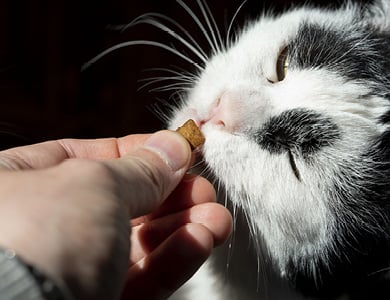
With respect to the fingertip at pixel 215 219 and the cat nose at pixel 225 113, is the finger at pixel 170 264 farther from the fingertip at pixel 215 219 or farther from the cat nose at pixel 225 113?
the cat nose at pixel 225 113

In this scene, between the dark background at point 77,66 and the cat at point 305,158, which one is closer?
the cat at point 305,158

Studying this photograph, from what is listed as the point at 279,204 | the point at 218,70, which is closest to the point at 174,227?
the point at 279,204

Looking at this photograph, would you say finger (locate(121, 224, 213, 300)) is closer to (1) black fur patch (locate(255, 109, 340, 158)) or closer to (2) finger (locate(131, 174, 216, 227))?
(2) finger (locate(131, 174, 216, 227))

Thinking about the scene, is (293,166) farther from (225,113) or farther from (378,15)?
(378,15)

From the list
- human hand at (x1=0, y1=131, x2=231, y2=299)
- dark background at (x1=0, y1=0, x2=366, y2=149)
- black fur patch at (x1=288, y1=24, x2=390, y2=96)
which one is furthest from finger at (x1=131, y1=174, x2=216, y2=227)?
dark background at (x1=0, y1=0, x2=366, y2=149)

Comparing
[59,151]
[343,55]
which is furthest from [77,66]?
[343,55]

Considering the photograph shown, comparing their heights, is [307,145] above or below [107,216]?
below

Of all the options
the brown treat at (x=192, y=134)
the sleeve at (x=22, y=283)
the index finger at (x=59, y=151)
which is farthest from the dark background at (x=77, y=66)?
the sleeve at (x=22, y=283)
